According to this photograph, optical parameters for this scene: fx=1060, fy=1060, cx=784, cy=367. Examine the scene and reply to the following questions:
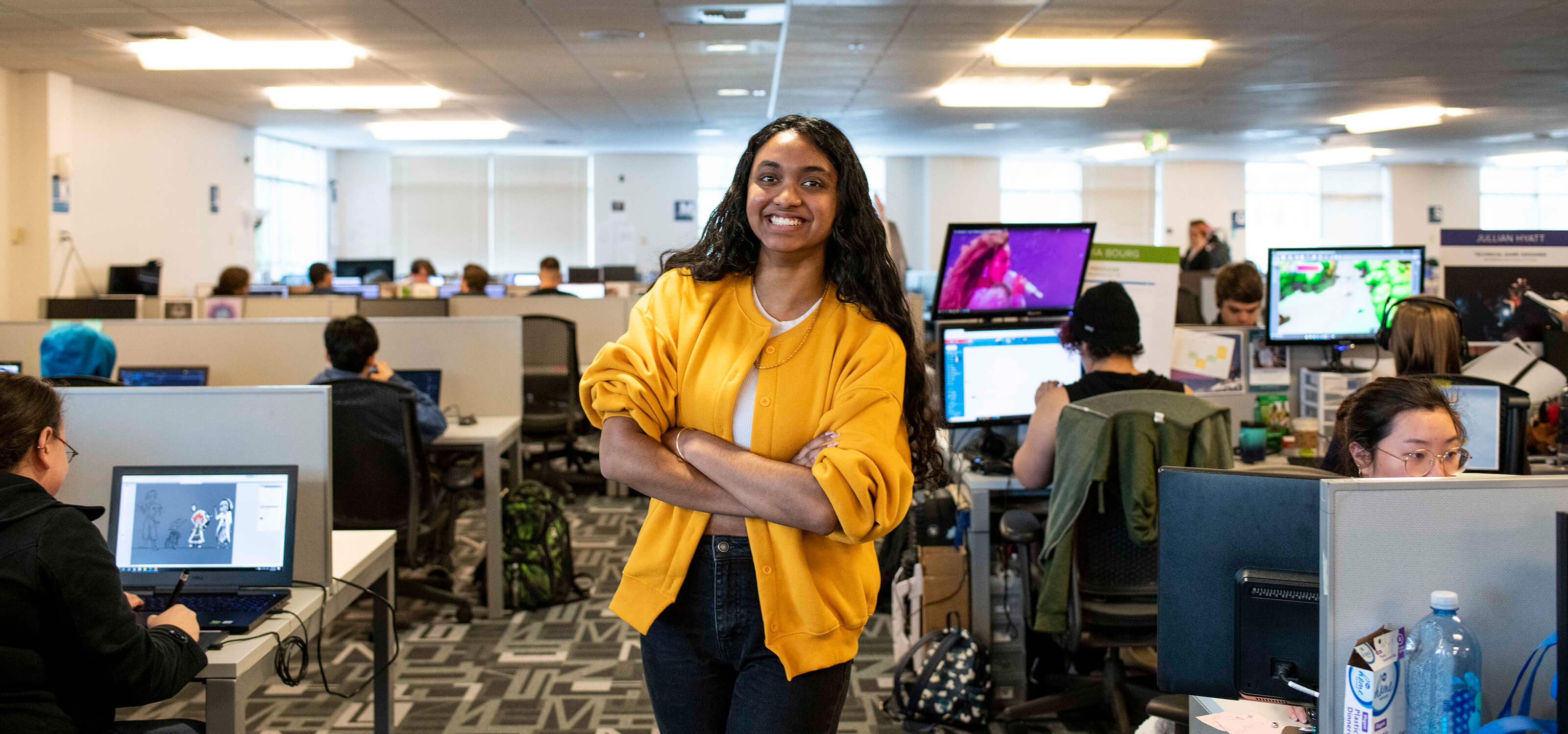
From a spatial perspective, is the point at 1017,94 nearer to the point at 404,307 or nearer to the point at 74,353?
the point at 404,307

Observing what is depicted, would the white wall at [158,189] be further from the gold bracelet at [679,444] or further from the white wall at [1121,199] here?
the white wall at [1121,199]

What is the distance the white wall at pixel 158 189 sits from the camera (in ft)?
26.4

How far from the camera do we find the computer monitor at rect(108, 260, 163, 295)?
753 centimetres

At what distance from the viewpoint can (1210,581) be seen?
1417 millimetres

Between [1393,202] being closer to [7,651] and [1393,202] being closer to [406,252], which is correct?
[406,252]

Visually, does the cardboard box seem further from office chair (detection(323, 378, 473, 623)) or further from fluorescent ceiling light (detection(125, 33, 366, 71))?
fluorescent ceiling light (detection(125, 33, 366, 71))

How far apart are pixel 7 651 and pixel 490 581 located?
2.48 m

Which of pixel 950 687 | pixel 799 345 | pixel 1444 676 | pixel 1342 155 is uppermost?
pixel 1342 155

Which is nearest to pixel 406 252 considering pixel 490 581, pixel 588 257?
pixel 588 257

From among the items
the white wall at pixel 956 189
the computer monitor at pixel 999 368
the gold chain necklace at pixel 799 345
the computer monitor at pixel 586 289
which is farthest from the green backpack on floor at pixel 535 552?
the white wall at pixel 956 189

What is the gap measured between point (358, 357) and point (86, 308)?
302 centimetres

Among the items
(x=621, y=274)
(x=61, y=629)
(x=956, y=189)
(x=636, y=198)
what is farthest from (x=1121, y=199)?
(x=61, y=629)

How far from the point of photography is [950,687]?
2.86 metres

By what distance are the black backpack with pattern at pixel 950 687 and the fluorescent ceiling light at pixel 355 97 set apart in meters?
6.90
